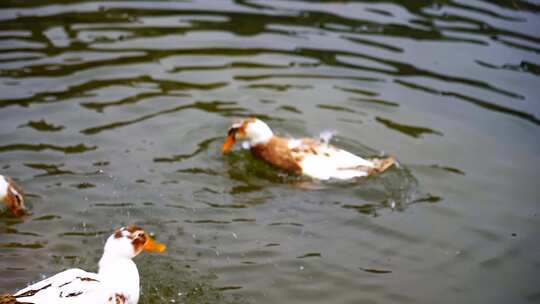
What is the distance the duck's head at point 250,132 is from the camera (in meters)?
9.15

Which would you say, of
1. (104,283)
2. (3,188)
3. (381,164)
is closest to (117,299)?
(104,283)

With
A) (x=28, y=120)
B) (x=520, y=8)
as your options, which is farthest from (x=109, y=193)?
(x=520, y=8)

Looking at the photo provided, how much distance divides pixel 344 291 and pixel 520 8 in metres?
8.19

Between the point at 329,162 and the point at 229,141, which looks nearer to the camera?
the point at 329,162

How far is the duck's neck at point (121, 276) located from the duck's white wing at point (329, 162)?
3.17m

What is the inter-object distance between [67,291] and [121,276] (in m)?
0.51

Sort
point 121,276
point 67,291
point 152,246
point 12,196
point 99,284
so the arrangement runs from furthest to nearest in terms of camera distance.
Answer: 1. point 12,196
2. point 152,246
3. point 121,276
4. point 99,284
5. point 67,291

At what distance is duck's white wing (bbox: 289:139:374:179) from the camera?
8766mm

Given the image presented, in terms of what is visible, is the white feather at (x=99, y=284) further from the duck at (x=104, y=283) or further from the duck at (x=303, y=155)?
the duck at (x=303, y=155)

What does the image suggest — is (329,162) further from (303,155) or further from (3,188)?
(3,188)

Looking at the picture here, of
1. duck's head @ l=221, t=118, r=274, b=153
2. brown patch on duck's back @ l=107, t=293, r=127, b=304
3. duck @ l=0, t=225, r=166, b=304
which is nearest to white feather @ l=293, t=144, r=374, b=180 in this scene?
duck's head @ l=221, t=118, r=274, b=153

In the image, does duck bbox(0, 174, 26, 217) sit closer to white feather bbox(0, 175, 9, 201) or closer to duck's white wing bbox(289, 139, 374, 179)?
white feather bbox(0, 175, 9, 201)

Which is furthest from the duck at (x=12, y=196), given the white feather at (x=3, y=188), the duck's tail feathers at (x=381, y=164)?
the duck's tail feathers at (x=381, y=164)

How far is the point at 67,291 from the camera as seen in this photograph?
573 cm
